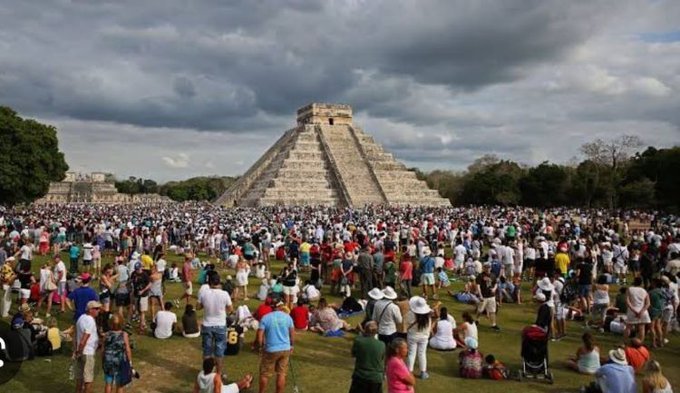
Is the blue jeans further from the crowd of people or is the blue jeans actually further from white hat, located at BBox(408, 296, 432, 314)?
white hat, located at BBox(408, 296, 432, 314)

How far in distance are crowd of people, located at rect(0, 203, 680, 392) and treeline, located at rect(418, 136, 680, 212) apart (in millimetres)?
31126

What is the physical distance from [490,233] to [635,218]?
20699 mm

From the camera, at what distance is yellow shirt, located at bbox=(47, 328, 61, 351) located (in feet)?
31.4

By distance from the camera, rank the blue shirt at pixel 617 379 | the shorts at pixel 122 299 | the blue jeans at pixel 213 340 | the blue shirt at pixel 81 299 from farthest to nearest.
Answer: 1. the shorts at pixel 122 299
2. the blue shirt at pixel 81 299
3. the blue jeans at pixel 213 340
4. the blue shirt at pixel 617 379

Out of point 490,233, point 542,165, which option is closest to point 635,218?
point 490,233

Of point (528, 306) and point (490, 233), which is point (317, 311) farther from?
point (490, 233)

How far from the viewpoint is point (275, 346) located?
7309 millimetres

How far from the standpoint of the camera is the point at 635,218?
3991 centimetres

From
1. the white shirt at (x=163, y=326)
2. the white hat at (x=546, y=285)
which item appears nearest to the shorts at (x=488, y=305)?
the white hat at (x=546, y=285)

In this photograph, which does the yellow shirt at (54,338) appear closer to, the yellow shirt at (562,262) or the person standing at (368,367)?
the person standing at (368,367)

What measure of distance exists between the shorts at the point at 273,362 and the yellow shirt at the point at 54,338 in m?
4.43

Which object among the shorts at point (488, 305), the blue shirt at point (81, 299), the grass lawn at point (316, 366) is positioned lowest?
the grass lawn at point (316, 366)

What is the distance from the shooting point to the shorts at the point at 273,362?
24.1 feet

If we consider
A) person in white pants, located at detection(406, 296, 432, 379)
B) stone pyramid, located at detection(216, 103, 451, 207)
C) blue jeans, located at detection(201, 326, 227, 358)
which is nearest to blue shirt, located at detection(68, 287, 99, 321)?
A: blue jeans, located at detection(201, 326, 227, 358)
